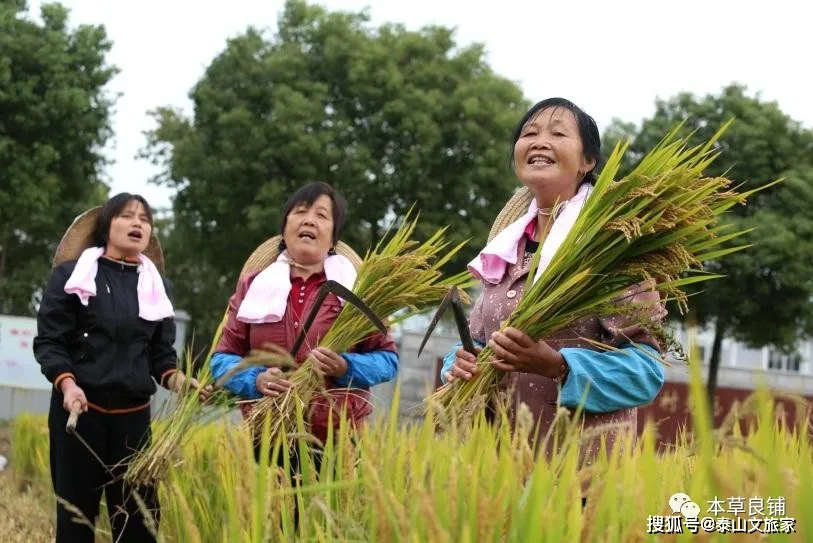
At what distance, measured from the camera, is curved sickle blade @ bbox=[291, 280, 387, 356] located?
10.2ft

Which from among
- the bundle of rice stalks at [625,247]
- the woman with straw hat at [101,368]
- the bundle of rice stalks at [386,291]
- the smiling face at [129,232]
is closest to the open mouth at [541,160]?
the bundle of rice stalks at [625,247]

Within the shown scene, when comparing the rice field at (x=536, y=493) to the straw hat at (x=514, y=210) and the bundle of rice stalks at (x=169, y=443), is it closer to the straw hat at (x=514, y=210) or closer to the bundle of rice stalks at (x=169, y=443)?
the straw hat at (x=514, y=210)

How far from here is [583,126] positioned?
2641 mm

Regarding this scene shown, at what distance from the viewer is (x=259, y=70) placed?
2181 cm

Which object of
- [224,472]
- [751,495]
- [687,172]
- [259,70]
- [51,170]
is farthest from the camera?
[259,70]

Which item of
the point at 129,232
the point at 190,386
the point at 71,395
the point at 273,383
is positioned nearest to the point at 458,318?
the point at 273,383

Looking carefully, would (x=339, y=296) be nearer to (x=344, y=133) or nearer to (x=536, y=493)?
(x=536, y=493)

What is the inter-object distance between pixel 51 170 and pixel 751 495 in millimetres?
19905

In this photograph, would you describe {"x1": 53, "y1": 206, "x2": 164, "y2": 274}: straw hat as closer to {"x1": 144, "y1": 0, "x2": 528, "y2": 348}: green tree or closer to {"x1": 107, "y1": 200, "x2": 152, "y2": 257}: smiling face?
{"x1": 107, "y1": 200, "x2": 152, "y2": 257}: smiling face

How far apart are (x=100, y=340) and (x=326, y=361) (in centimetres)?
94

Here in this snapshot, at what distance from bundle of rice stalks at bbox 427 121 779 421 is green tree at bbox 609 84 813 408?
17769 millimetres

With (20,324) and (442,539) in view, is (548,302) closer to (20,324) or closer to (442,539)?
(442,539)

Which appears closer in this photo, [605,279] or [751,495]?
[751,495]

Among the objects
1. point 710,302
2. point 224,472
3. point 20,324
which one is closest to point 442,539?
point 224,472
